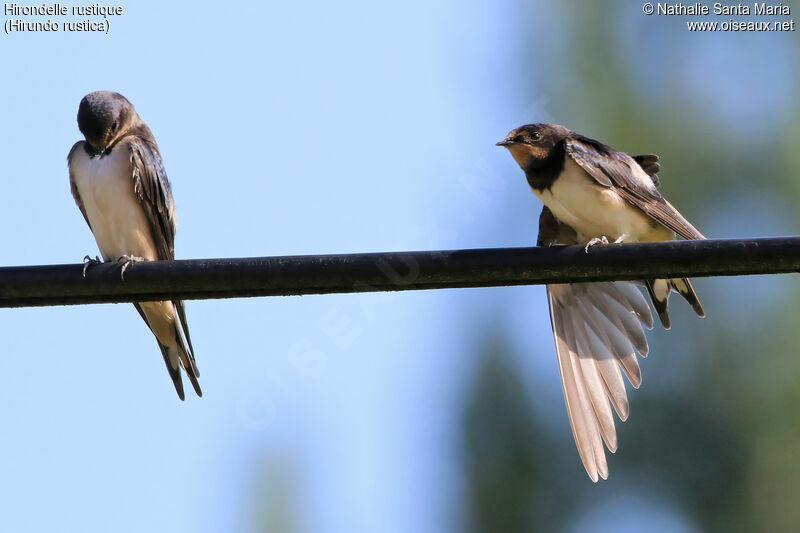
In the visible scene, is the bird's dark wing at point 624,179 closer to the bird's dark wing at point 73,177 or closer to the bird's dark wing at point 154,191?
the bird's dark wing at point 154,191

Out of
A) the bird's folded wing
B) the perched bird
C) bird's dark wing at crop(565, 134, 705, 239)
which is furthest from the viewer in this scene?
bird's dark wing at crop(565, 134, 705, 239)

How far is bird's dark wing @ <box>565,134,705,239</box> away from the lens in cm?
579

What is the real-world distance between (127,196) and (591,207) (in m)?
2.43

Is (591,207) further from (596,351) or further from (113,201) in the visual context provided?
(113,201)

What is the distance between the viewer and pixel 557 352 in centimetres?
596

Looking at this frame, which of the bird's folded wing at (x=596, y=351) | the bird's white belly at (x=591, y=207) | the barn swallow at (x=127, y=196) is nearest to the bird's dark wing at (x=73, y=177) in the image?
the barn swallow at (x=127, y=196)

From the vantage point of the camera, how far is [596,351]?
5.88 metres

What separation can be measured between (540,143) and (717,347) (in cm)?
1352

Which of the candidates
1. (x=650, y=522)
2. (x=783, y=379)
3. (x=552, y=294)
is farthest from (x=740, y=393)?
(x=552, y=294)

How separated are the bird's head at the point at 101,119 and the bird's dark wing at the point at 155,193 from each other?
9 centimetres

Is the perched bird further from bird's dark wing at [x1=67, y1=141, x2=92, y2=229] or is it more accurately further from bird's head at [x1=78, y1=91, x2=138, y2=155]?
bird's dark wing at [x1=67, y1=141, x2=92, y2=229]

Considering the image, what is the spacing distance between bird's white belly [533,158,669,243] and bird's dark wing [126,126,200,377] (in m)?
2.01

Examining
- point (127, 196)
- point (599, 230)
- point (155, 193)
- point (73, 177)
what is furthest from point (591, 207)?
point (73, 177)

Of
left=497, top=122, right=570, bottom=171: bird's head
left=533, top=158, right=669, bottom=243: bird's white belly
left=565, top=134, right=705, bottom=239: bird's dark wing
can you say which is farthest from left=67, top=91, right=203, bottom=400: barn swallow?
left=565, top=134, right=705, bottom=239: bird's dark wing
